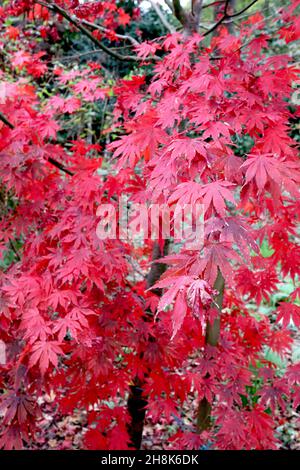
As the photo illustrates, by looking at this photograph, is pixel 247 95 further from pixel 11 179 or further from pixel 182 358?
pixel 182 358

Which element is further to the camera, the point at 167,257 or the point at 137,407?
the point at 137,407

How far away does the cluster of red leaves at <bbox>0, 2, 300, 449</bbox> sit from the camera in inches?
49.6

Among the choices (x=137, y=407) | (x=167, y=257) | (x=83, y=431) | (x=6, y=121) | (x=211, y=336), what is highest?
(x=6, y=121)

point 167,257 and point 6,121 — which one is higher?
point 6,121

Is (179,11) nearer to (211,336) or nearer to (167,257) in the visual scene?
(167,257)

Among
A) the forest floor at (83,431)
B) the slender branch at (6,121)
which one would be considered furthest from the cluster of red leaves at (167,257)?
the forest floor at (83,431)

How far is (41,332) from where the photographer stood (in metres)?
1.69

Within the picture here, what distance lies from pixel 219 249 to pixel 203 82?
2.93ft

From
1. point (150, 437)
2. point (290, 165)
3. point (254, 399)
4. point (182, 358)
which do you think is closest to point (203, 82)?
point (290, 165)

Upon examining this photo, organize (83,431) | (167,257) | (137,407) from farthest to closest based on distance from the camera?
1. (83,431)
2. (137,407)
3. (167,257)

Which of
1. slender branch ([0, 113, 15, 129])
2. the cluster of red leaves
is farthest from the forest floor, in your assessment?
slender branch ([0, 113, 15, 129])

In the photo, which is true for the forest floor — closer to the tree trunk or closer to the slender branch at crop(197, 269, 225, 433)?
the tree trunk

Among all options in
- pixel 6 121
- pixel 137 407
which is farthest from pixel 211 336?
pixel 6 121

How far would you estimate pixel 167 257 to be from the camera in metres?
1.23
